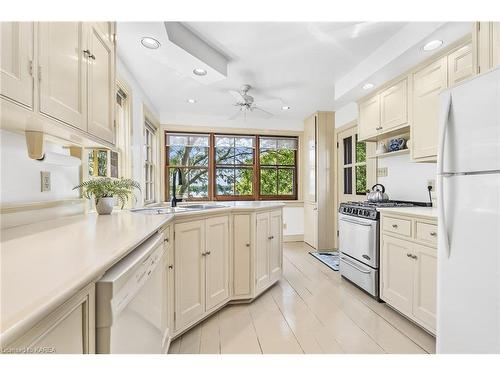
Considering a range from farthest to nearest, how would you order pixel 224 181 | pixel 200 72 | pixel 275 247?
1. pixel 224 181
2. pixel 275 247
3. pixel 200 72

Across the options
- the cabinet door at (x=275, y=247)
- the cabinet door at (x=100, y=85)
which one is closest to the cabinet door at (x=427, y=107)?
the cabinet door at (x=275, y=247)

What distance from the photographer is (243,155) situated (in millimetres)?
5137

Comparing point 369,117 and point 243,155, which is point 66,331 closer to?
point 369,117

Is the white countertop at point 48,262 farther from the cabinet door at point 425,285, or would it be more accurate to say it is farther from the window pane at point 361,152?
the window pane at point 361,152

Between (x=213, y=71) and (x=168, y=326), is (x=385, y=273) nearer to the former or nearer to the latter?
(x=168, y=326)

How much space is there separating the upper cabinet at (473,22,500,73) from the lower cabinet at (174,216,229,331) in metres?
2.10

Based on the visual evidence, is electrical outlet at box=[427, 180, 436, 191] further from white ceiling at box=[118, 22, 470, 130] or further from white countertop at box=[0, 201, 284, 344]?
white countertop at box=[0, 201, 284, 344]

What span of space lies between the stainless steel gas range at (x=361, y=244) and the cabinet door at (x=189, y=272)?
166cm

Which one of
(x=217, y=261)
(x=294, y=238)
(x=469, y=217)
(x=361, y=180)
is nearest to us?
(x=469, y=217)

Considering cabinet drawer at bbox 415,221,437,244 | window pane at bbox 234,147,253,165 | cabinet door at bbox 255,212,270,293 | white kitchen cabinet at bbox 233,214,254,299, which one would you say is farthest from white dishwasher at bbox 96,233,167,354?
window pane at bbox 234,147,253,165

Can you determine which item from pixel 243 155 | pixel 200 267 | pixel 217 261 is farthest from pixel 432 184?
pixel 243 155

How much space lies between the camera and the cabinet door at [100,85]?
56.7 inches

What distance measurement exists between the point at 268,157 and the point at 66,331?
15.7 feet

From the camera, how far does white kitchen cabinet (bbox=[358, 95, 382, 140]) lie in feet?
10.1
